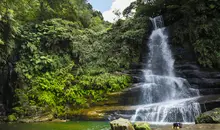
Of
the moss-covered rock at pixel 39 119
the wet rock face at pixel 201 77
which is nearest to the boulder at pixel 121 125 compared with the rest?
the moss-covered rock at pixel 39 119

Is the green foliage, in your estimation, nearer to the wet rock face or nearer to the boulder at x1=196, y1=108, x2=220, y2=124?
the wet rock face

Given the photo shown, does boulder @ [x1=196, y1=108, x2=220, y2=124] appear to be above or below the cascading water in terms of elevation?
below

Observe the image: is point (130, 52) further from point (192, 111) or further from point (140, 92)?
point (192, 111)

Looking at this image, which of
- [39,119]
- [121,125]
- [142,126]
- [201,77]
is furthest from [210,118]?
[39,119]

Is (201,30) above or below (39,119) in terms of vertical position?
above

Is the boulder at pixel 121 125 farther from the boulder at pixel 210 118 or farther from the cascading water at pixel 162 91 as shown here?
the cascading water at pixel 162 91

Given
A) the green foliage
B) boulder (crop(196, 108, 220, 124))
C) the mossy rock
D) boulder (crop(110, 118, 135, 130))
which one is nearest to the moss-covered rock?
the mossy rock

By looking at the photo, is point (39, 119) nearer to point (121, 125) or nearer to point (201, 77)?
point (121, 125)

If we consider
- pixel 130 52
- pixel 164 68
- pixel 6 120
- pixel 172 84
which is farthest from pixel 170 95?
pixel 6 120

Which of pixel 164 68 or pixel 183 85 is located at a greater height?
pixel 164 68

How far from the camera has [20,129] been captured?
39.6 ft

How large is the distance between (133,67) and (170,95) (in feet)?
15.0

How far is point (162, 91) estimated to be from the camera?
58.4 ft

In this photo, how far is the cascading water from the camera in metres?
14.1
